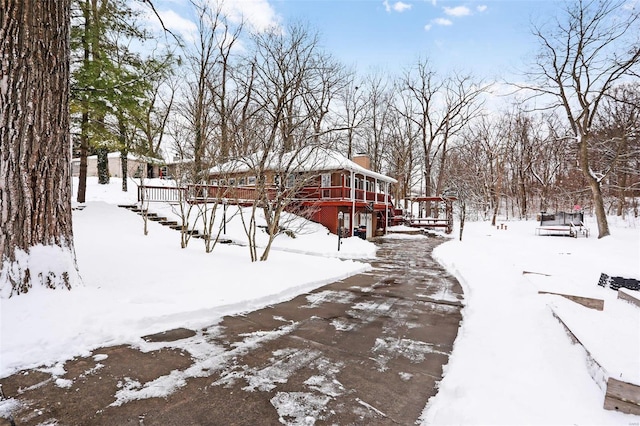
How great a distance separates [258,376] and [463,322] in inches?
128

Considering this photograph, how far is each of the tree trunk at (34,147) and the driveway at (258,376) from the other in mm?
1539

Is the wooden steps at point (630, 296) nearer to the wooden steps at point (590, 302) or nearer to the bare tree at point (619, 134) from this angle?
the wooden steps at point (590, 302)

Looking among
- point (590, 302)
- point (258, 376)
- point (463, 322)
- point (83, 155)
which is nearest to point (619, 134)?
point (590, 302)

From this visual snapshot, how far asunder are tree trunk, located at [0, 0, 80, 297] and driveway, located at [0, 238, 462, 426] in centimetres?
154

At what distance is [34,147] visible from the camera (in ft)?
12.1

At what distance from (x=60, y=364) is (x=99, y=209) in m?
11.3

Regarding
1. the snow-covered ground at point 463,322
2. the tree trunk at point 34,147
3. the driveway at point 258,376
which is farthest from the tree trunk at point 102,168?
the driveway at point 258,376

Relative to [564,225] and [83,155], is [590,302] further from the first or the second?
[564,225]

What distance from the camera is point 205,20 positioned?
19562mm

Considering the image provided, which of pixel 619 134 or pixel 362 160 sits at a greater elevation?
pixel 619 134

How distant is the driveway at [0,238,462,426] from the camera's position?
2260 millimetres

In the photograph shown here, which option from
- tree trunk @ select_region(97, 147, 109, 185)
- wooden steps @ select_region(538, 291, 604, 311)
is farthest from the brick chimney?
wooden steps @ select_region(538, 291, 604, 311)

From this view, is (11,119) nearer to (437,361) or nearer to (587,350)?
(437,361)

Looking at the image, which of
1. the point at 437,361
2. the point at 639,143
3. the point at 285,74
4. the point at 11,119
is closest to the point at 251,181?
the point at 285,74
